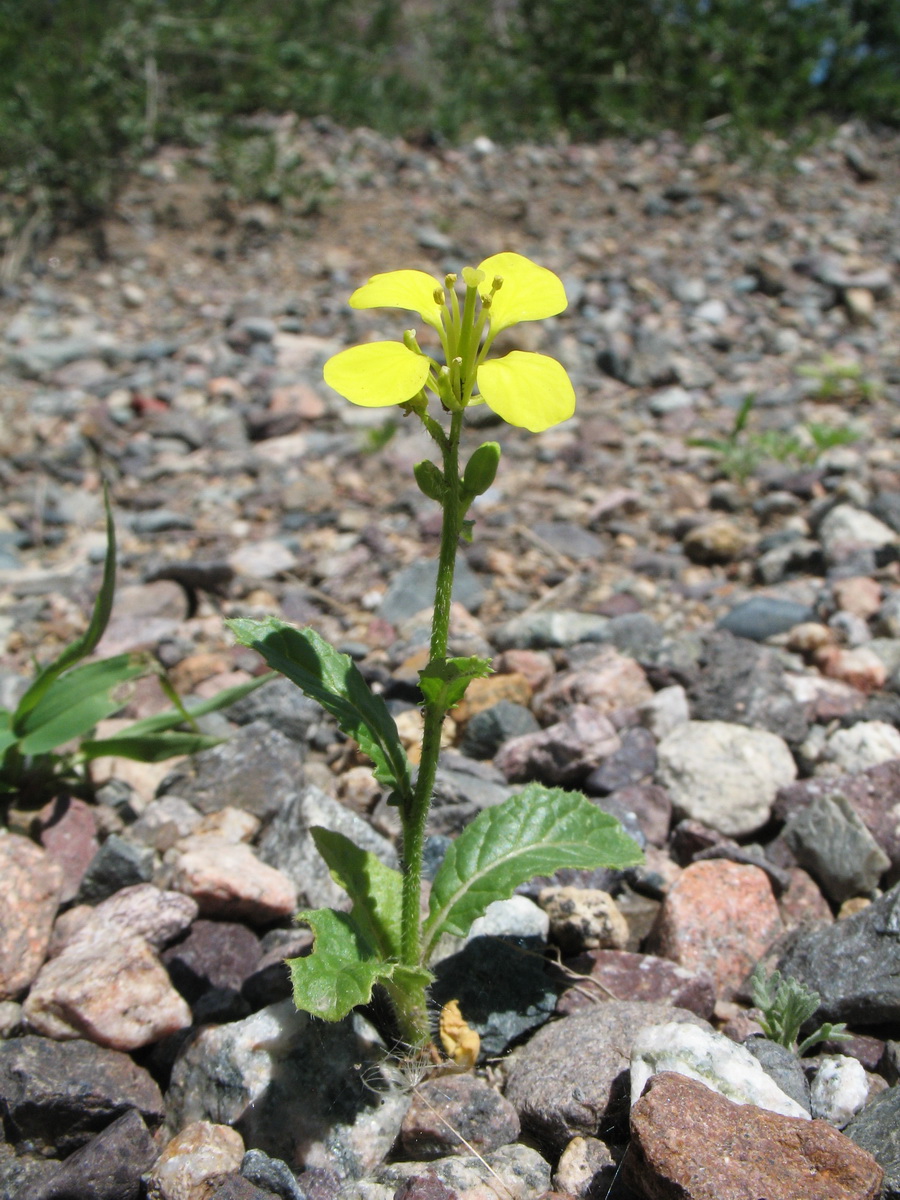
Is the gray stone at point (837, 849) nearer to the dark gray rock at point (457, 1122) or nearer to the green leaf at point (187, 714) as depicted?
the dark gray rock at point (457, 1122)

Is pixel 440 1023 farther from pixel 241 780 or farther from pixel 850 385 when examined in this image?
pixel 850 385

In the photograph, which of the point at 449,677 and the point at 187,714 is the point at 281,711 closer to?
the point at 187,714

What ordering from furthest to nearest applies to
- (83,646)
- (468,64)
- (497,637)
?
(468,64) < (497,637) < (83,646)

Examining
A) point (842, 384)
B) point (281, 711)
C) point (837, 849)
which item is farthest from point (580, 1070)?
point (842, 384)

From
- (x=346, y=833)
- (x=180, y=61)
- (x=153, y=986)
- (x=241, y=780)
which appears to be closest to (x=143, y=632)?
(x=241, y=780)

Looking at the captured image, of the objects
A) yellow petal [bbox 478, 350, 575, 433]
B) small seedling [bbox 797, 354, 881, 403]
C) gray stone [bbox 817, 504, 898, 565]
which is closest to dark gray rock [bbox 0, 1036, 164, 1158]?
yellow petal [bbox 478, 350, 575, 433]

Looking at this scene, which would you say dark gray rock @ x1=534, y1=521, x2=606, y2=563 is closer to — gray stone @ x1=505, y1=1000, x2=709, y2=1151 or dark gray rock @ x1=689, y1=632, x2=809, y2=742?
dark gray rock @ x1=689, y1=632, x2=809, y2=742

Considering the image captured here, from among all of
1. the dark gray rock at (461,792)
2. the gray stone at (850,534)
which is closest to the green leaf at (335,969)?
the dark gray rock at (461,792)

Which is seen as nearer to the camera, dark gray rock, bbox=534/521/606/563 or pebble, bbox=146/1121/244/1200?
pebble, bbox=146/1121/244/1200
